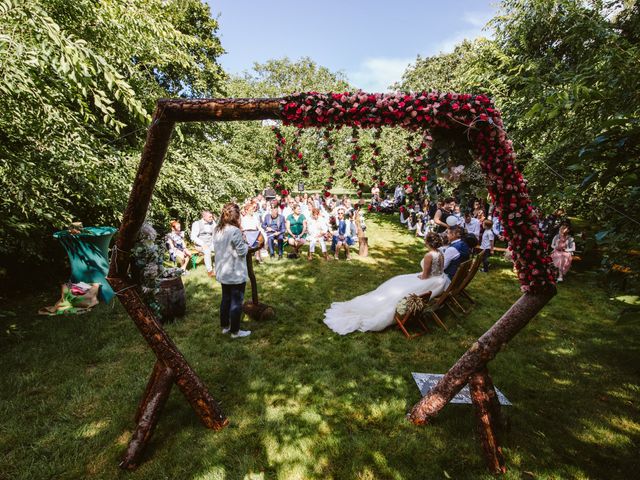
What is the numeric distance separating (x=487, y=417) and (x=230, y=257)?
427 centimetres

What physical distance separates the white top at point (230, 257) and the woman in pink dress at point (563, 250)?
9054mm

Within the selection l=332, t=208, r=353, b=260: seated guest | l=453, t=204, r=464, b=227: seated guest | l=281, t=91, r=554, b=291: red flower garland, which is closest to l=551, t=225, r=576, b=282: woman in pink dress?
l=453, t=204, r=464, b=227: seated guest

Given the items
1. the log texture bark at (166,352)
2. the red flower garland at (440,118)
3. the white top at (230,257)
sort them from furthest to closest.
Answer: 1. the white top at (230,257)
2. the log texture bark at (166,352)
3. the red flower garland at (440,118)

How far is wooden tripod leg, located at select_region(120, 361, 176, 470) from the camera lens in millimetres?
3102

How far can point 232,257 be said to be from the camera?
5.26 meters

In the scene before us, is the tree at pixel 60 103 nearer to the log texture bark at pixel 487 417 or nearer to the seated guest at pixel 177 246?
the seated guest at pixel 177 246

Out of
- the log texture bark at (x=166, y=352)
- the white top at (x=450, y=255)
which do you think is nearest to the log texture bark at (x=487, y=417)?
the log texture bark at (x=166, y=352)

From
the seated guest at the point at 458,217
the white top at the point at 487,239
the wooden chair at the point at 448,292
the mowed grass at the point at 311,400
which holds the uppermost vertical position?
the seated guest at the point at 458,217

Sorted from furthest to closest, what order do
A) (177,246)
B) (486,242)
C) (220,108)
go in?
(486,242) → (177,246) → (220,108)

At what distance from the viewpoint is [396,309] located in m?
5.86

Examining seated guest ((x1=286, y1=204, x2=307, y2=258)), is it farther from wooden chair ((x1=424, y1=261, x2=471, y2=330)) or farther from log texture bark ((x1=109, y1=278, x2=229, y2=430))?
log texture bark ((x1=109, y1=278, x2=229, y2=430))

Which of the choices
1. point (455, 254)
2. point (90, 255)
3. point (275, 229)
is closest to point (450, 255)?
point (455, 254)

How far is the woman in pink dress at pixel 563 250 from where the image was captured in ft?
28.4

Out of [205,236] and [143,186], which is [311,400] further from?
[205,236]
